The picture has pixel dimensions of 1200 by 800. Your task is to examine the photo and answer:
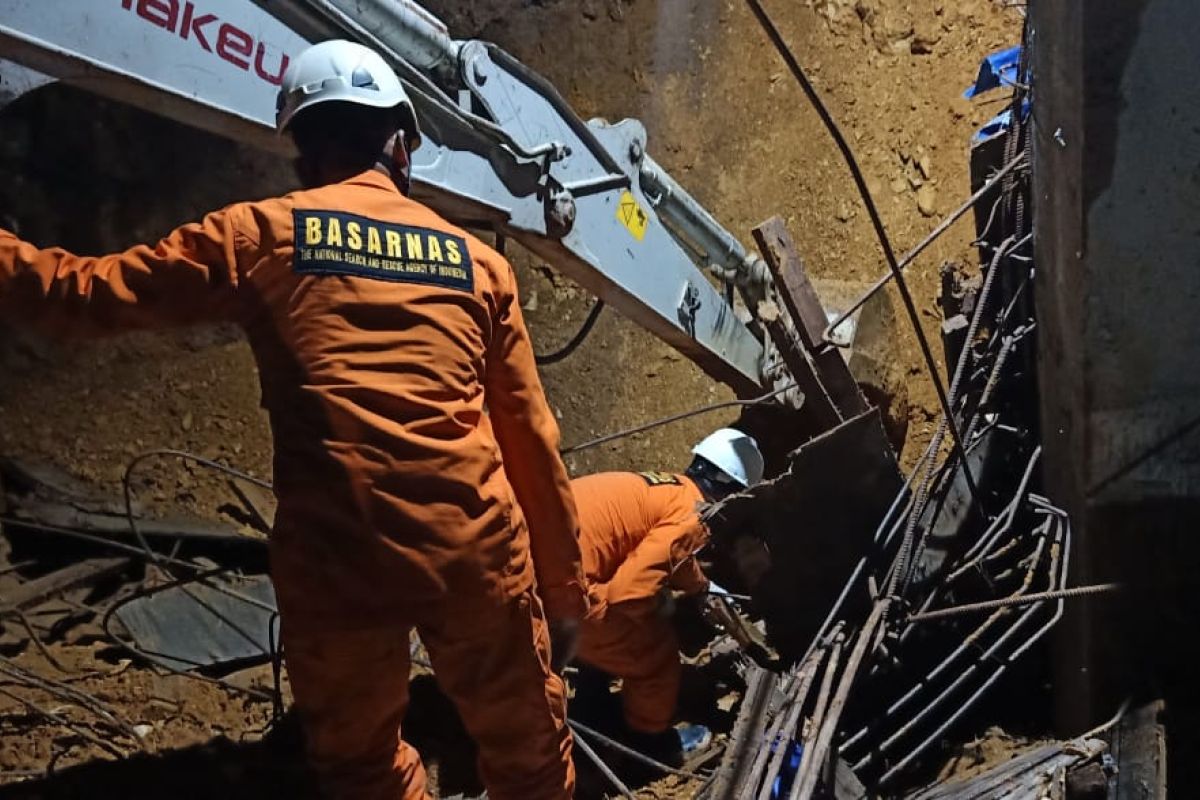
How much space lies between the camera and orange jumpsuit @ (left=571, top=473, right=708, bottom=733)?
4305 mm

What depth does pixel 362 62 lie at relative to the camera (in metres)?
2.78

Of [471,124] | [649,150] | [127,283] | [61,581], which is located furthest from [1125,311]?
[649,150]

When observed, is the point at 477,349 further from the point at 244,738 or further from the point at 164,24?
the point at 244,738

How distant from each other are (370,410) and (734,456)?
2.39m

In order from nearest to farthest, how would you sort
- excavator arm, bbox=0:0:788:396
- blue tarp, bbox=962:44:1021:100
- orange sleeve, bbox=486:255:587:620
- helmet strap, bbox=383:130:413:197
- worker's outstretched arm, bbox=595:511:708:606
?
excavator arm, bbox=0:0:788:396
helmet strap, bbox=383:130:413:197
orange sleeve, bbox=486:255:587:620
worker's outstretched arm, bbox=595:511:708:606
blue tarp, bbox=962:44:1021:100

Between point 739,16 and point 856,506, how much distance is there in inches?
155

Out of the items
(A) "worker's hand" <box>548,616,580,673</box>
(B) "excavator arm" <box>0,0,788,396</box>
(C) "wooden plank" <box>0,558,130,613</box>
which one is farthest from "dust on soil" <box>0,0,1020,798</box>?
(A) "worker's hand" <box>548,616,580,673</box>

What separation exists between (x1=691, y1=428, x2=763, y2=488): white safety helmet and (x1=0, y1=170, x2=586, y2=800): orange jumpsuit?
6.27ft

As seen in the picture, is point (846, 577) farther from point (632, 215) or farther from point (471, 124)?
point (471, 124)

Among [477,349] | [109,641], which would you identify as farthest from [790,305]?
[109,641]

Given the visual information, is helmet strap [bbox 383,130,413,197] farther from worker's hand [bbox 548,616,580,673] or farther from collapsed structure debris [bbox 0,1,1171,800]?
collapsed structure debris [bbox 0,1,1171,800]

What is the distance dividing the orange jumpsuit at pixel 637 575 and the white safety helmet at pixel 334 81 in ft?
6.01

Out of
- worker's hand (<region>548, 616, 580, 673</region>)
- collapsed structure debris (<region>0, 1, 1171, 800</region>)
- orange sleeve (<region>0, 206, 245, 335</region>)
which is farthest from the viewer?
collapsed structure debris (<region>0, 1, 1171, 800</region>)

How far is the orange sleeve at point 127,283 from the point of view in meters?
2.46
